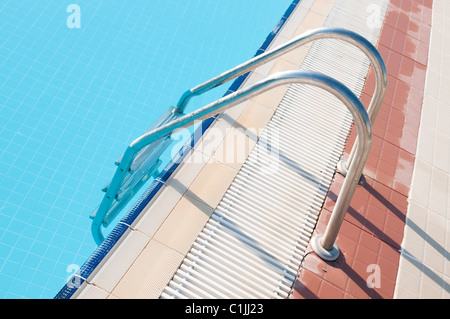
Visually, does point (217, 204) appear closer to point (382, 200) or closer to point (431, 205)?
point (382, 200)

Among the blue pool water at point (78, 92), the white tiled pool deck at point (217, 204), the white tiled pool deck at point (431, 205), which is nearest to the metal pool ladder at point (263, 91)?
the white tiled pool deck at point (217, 204)

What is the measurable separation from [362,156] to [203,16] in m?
5.81

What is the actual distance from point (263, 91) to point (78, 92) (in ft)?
13.1

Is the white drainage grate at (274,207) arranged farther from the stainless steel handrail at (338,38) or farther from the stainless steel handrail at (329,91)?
the stainless steel handrail at (329,91)

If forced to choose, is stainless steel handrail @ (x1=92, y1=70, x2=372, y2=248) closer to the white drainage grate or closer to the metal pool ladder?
the metal pool ladder

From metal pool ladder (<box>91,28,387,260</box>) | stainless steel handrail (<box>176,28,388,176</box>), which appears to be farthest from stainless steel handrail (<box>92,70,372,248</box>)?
stainless steel handrail (<box>176,28,388,176</box>)

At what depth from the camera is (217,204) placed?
14.9 feet

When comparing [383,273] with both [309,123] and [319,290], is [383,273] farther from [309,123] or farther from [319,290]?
[309,123]

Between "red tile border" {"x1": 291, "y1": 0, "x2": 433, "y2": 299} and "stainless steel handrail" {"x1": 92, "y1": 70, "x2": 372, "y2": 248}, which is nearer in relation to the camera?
"stainless steel handrail" {"x1": 92, "y1": 70, "x2": 372, "y2": 248}

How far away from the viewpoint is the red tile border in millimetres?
4203

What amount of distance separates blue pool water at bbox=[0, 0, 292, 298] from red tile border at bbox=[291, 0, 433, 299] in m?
2.59

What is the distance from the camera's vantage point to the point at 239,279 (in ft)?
13.1

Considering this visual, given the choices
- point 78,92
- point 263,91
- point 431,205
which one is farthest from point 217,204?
point 78,92
